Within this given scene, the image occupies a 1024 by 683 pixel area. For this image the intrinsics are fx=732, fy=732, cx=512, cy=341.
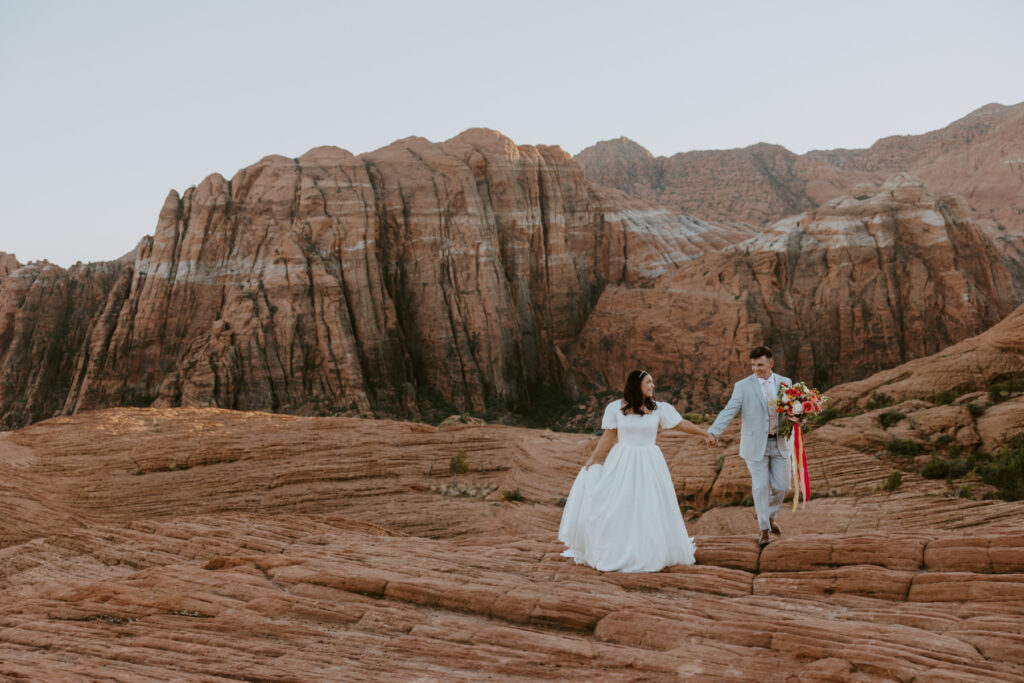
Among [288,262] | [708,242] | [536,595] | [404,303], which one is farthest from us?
[708,242]

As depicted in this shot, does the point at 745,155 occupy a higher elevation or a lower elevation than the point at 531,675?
higher

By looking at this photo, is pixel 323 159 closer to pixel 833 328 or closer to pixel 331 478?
pixel 833 328

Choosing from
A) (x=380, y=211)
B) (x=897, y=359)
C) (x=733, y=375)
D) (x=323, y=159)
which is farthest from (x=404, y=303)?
(x=897, y=359)

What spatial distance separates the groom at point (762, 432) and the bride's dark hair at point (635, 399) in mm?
1069

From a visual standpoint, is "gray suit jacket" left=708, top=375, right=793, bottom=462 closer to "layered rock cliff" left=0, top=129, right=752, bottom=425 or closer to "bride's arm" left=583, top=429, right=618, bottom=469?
"bride's arm" left=583, top=429, right=618, bottom=469

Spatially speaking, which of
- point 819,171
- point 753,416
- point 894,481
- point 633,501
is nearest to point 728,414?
point 753,416

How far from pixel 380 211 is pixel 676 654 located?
49.2 m

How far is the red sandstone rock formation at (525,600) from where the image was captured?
6.23 m

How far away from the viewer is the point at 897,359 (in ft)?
144

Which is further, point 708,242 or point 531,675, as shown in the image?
point 708,242

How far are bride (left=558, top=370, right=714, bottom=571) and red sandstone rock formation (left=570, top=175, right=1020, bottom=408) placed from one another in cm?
3729

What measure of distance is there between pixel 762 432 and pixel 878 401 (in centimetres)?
1040

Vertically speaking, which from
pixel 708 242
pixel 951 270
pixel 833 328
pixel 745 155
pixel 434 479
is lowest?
pixel 434 479

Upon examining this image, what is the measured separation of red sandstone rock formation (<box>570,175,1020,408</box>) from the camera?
4397 cm
